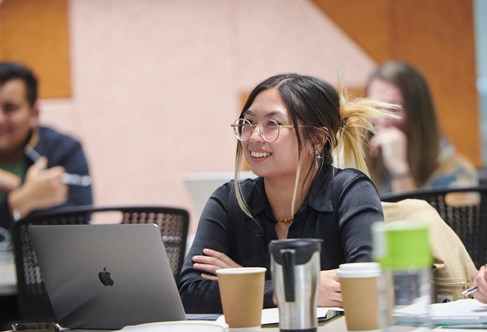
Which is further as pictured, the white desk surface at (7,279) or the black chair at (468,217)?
the white desk surface at (7,279)

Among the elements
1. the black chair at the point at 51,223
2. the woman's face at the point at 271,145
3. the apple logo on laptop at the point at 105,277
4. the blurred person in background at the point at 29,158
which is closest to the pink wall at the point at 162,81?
the blurred person in background at the point at 29,158

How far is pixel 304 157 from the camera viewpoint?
7.42 feet

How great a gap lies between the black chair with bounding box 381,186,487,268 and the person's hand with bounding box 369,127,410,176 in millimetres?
1978

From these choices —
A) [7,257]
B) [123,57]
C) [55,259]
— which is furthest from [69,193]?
[55,259]

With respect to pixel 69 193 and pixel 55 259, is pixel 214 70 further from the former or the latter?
pixel 55 259

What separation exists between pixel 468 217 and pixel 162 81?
356 cm

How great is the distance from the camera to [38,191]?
4273 mm

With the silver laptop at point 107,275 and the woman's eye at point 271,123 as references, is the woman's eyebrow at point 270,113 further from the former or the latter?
the silver laptop at point 107,275

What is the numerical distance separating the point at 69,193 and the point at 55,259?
268cm

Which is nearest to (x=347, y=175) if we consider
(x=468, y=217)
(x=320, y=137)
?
(x=320, y=137)

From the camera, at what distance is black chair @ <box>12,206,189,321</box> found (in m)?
2.40

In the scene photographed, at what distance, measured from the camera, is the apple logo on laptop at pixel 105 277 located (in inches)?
67.1

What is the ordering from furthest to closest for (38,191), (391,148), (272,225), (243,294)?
(391,148), (38,191), (272,225), (243,294)

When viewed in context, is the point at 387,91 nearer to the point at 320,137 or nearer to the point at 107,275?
the point at 320,137
